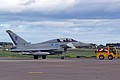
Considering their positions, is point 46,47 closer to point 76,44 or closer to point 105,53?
point 76,44

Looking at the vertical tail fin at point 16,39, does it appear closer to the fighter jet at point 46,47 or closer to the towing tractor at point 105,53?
the fighter jet at point 46,47

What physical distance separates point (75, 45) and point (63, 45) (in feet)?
7.84

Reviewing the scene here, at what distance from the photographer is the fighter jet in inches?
2265

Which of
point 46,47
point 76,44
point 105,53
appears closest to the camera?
point 105,53

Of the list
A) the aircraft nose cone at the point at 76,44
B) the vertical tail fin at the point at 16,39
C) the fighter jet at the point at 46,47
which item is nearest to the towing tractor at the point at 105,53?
the aircraft nose cone at the point at 76,44

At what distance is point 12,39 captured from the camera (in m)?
64.8

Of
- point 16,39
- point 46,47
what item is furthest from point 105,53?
point 16,39

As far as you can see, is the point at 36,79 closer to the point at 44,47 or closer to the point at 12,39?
the point at 44,47

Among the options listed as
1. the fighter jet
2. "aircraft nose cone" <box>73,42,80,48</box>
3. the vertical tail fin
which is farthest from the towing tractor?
the vertical tail fin

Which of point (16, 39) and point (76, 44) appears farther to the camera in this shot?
point (16, 39)

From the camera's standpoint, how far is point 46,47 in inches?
2341

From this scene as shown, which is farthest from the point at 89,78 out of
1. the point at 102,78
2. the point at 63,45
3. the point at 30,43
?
the point at 30,43

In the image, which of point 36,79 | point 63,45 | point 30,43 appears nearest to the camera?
point 36,79

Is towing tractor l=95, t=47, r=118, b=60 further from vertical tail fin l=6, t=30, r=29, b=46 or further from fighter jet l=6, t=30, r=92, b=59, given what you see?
vertical tail fin l=6, t=30, r=29, b=46
